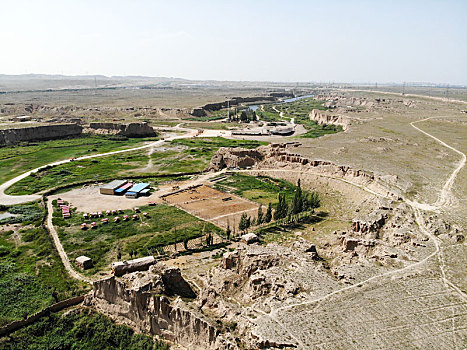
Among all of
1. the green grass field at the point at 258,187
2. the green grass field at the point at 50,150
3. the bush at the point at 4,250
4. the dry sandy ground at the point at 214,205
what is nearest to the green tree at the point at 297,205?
the green grass field at the point at 258,187

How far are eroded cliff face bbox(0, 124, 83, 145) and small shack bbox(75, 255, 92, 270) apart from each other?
77323 millimetres

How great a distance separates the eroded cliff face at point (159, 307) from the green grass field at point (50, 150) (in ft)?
166

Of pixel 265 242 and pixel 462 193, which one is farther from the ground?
pixel 462 193

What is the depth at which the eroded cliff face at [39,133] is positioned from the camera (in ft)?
308

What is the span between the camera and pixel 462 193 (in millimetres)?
43875

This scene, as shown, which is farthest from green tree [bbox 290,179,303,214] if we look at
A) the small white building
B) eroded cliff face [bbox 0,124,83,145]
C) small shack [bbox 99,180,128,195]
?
eroded cliff face [bbox 0,124,83,145]

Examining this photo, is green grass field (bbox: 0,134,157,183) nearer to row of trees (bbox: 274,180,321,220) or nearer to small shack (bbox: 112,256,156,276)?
small shack (bbox: 112,256,156,276)

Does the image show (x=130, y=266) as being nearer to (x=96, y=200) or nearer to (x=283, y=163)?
(x=96, y=200)

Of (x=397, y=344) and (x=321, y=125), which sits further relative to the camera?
(x=321, y=125)

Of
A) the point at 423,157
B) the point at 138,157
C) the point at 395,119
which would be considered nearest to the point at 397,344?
the point at 423,157

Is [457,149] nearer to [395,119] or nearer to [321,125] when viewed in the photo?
[395,119]

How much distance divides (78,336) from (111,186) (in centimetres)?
3628

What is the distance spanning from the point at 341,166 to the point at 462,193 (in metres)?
19.3

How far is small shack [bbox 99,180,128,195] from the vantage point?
56156 millimetres
